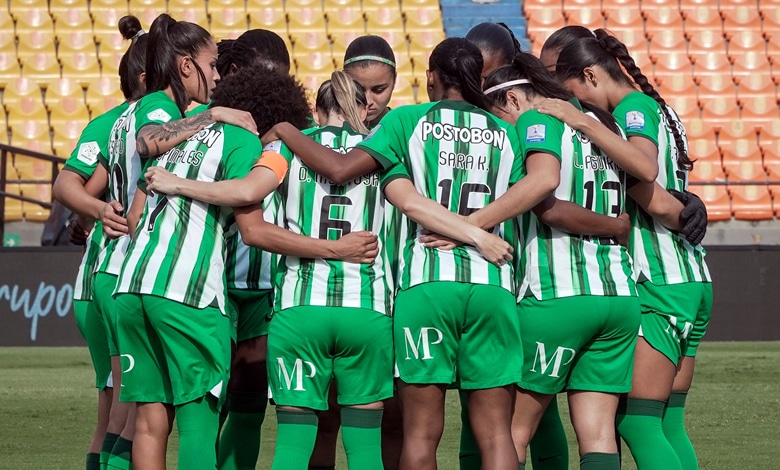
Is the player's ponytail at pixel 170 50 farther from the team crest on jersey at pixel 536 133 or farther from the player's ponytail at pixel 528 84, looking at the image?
the team crest on jersey at pixel 536 133

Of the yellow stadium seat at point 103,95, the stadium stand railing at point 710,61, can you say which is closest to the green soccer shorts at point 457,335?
the stadium stand railing at point 710,61

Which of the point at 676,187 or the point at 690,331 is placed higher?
the point at 676,187

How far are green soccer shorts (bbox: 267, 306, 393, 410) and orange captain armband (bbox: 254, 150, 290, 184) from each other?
0.46m

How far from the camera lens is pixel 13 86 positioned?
16234 mm

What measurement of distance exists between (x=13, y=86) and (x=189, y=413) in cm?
1354

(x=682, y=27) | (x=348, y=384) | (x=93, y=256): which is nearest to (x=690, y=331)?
(x=348, y=384)

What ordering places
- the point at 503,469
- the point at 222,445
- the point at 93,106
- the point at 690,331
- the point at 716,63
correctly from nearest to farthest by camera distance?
the point at 503,469
the point at 690,331
the point at 222,445
the point at 93,106
the point at 716,63

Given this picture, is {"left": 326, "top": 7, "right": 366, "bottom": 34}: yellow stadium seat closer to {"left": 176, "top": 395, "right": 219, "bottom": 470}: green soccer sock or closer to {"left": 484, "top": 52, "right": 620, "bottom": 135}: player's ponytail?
{"left": 484, "top": 52, "right": 620, "bottom": 135}: player's ponytail

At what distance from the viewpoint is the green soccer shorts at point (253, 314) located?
15.0 ft

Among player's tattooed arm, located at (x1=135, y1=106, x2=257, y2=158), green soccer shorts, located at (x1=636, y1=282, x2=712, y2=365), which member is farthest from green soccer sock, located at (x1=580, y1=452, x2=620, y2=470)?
player's tattooed arm, located at (x1=135, y1=106, x2=257, y2=158)

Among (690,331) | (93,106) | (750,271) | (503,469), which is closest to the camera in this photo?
(503,469)

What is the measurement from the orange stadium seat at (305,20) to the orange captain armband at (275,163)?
13599mm

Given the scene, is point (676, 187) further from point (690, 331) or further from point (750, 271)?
point (750, 271)

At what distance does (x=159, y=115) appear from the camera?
4082 mm
